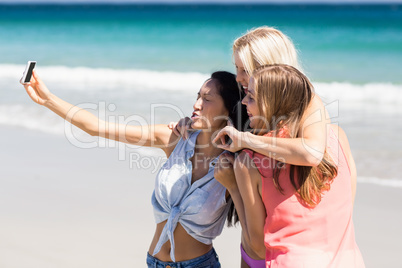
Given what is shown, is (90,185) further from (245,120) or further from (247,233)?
(247,233)

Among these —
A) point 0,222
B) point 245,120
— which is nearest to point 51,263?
point 0,222

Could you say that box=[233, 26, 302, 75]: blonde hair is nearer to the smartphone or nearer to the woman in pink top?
the woman in pink top

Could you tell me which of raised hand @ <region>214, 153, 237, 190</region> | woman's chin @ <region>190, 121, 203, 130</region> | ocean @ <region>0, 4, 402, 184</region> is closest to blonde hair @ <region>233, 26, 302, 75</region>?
woman's chin @ <region>190, 121, 203, 130</region>

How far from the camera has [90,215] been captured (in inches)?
197

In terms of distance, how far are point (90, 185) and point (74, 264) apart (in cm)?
154

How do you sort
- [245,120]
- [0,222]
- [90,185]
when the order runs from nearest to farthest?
1. [245,120]
2. [0,222]
3. [90,185]

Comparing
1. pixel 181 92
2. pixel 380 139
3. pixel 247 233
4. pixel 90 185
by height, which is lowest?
pixel 247 233

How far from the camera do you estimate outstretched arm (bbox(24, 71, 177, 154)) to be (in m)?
2.81

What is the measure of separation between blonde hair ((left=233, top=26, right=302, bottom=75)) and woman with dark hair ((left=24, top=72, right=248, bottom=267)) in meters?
0.29

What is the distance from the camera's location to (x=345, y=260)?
2.17 metres

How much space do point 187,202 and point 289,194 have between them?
77 centimetres

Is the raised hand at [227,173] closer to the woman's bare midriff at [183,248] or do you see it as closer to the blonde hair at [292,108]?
the blonde hair at [292,108]

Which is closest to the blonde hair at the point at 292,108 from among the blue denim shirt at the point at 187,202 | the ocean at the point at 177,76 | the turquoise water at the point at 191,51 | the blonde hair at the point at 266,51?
the blonde hair at the point at 266,51

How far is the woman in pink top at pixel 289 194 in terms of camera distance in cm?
213
